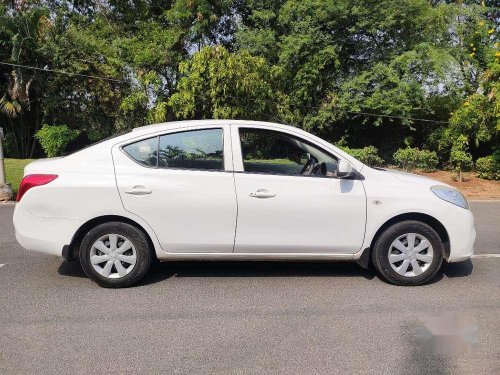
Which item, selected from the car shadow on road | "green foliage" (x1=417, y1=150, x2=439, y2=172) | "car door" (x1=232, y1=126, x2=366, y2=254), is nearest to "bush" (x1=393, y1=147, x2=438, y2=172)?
"green foliage" (x1=417, y1=150, x2=439, y2=172)

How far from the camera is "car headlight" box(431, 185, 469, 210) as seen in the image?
186 inches

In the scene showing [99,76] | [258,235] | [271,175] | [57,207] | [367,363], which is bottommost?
[367,363]

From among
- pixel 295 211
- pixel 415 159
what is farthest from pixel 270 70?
pixel 295 211

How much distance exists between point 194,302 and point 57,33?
1743cm

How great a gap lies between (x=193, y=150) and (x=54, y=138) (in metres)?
15.1

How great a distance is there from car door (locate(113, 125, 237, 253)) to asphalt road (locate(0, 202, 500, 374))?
56 cm

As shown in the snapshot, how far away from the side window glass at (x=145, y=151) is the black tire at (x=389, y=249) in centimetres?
242

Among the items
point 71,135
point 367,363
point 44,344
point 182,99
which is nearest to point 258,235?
point 367,363

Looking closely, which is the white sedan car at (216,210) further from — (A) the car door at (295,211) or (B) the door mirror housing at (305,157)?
(B) the door mirror housing at (305,157)

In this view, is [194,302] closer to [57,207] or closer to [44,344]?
[44,344]

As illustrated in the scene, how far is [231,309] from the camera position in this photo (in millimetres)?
4156

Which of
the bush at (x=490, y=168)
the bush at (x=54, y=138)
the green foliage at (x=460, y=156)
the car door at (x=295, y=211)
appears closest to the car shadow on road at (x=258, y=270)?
the car door at (x=295, y=211)

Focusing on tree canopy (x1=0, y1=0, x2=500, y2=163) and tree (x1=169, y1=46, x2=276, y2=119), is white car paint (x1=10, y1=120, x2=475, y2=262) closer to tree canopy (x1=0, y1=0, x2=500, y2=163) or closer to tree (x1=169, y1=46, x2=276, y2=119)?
tree (x1=169, y1=46, x2=276, y2=119)

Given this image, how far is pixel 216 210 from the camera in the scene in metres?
4.52
